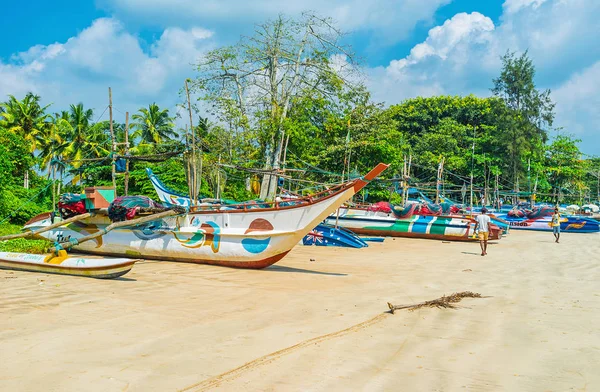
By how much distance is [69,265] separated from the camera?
32.3 ft

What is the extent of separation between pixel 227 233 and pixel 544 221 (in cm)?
2637

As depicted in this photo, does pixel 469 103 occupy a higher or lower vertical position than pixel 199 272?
higher

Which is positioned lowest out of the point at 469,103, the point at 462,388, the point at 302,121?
the point at 462,388

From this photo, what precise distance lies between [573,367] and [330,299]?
4.02 meters

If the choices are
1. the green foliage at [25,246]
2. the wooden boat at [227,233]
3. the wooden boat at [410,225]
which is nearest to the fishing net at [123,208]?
the wooden boat at [227,233]

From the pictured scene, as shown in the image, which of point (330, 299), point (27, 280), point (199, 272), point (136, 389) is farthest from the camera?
point (199, 272)

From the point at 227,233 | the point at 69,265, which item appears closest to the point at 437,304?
the point at 227,233

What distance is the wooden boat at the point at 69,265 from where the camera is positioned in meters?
9.52

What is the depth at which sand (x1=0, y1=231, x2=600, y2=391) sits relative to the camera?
4.43m

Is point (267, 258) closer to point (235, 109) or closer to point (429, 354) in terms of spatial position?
point (429, 354)

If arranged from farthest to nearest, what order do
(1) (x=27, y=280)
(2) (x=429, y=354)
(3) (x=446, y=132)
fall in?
(3) (x=446, y=132)
(1) (x=27, y=280)
(2) (x=429, y=354)

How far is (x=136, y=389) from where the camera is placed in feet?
13.6

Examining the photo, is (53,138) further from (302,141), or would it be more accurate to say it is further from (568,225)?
(568,225)

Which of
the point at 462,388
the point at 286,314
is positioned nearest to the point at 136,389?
the point at 462,388
